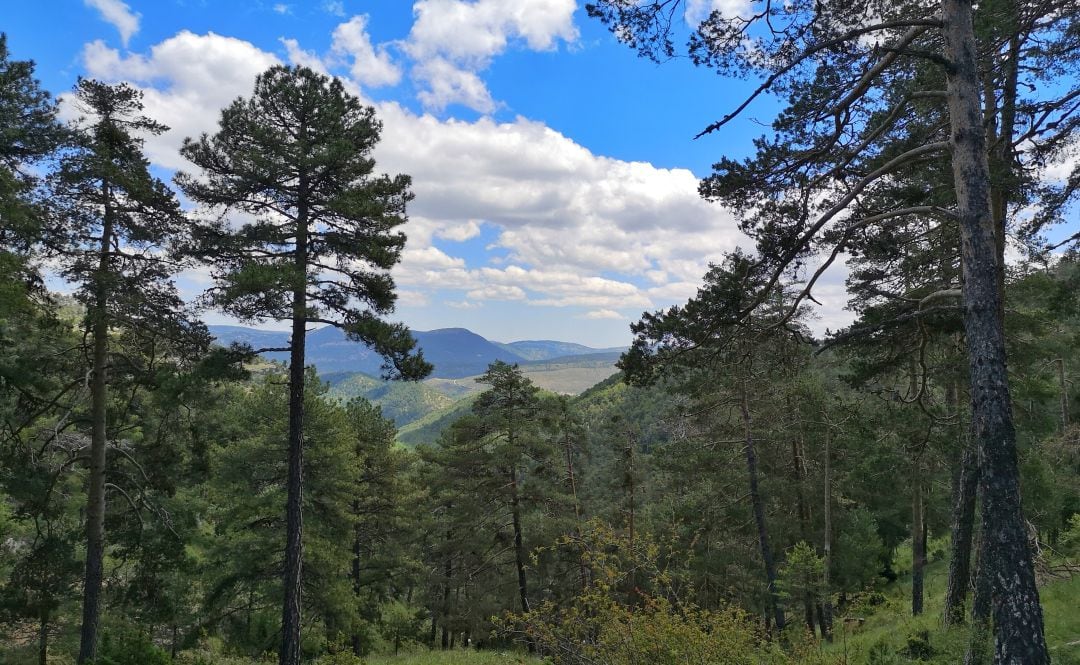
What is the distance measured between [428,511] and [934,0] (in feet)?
91.8

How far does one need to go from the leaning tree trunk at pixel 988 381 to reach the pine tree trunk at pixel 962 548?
4753 mm

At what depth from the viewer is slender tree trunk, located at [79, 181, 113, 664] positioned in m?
10.0

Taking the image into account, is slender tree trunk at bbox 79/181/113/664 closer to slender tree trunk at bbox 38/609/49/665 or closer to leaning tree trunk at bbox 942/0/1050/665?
slender tree trunk at bbox 38/609/49/665

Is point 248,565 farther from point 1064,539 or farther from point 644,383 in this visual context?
point 1064,539

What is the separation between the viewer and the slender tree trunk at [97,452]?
10.0 m

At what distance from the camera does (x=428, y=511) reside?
28.5m

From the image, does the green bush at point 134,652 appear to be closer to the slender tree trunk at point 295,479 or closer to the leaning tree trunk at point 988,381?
the slender tree trunk at point 295,479

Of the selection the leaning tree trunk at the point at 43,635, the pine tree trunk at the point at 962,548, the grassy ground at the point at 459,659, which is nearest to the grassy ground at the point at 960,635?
the pine tree trunk at the point at 962,548

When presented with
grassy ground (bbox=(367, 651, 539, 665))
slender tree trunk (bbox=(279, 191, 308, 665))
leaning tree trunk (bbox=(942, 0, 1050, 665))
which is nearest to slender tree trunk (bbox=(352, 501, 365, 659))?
grassy ground (bbox=(367, 651, 539, 665))

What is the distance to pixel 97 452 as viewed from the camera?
422 inches

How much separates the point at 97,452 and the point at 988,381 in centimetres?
1460

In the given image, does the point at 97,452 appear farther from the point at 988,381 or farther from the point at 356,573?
the point at 988,381

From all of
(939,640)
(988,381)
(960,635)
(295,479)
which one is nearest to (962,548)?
(960,635)

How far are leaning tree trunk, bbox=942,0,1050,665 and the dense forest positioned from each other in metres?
0.03
